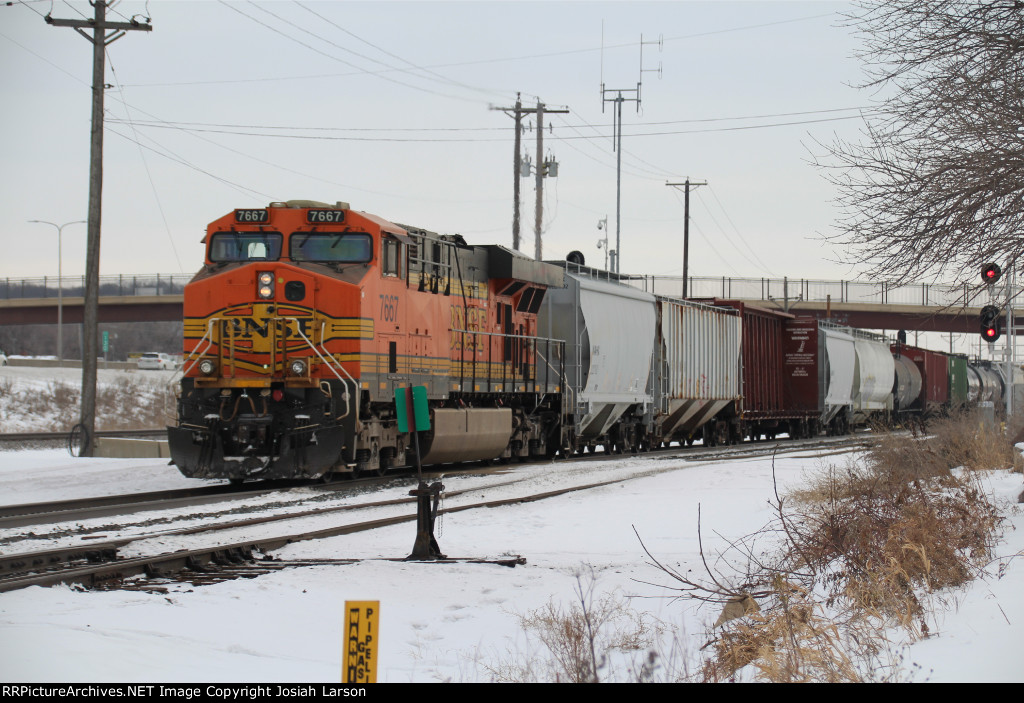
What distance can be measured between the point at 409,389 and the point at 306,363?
16.6ft

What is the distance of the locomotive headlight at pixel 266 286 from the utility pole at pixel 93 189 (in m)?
8.44

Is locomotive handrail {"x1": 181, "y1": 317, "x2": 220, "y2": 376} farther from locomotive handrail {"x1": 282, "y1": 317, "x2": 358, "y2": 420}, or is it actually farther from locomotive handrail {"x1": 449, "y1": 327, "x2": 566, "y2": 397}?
locomotive handrail {"x1": 449, "y1": 327, "x2": 566, "y2": 397}

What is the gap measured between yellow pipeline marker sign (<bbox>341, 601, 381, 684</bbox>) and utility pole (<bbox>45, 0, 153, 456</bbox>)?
19.0 m

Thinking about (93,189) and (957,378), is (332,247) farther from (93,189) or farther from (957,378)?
(957,378)

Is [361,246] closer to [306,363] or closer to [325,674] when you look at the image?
[306,363]

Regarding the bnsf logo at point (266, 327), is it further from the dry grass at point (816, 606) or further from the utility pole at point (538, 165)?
the utility pole at point (538, 165)

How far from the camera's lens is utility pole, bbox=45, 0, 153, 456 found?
23.0m

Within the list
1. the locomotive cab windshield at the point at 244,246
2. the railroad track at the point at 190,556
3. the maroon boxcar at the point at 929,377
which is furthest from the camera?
the maroon boxcar at the point at 929,377

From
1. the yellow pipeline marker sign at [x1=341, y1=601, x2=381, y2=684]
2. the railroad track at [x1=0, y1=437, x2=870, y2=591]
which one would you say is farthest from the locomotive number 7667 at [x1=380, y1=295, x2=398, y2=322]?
the yellow pipeline marker sign at [x1=341, y1=601, x2=381, y2=684]

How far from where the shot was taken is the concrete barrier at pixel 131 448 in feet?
79.6

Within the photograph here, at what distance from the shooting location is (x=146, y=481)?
57.9 ft

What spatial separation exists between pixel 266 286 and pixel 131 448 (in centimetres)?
1041

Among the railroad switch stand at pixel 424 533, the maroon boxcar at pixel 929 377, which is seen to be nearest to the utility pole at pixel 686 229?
the maroon boxcar at pixel 929 377

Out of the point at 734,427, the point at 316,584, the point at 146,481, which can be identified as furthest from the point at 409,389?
the point at 734,427
